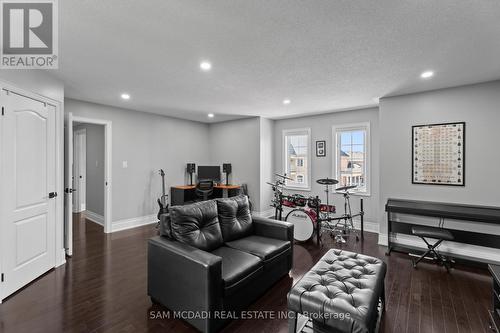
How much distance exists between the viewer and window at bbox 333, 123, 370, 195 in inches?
192

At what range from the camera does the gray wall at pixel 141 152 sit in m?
4.71

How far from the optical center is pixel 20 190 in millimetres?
2602

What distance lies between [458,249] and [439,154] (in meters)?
1.47

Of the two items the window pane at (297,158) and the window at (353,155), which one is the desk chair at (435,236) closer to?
the window at (353,155)

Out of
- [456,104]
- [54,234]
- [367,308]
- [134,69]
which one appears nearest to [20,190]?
[54,234]

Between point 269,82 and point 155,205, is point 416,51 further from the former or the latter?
point 155,205

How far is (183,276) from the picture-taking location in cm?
195

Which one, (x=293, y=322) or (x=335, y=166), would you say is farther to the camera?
(x=335, y=166)

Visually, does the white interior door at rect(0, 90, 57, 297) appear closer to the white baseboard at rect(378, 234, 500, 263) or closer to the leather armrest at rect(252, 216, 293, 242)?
the leather armrest at rect(252, 216, 293, 242)

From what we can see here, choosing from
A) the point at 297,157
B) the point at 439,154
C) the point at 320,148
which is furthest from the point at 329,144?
the point at 439,154

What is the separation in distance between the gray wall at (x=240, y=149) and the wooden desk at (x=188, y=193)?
0.44m

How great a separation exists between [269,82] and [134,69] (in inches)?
69.8

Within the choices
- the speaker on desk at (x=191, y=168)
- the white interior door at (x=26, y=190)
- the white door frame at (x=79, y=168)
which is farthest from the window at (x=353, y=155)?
the white door frame at (x=79, y=168)

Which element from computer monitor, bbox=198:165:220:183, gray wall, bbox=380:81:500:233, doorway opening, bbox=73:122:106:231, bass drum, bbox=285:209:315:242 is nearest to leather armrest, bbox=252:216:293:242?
bass drum, bbox=285:209:315:242
